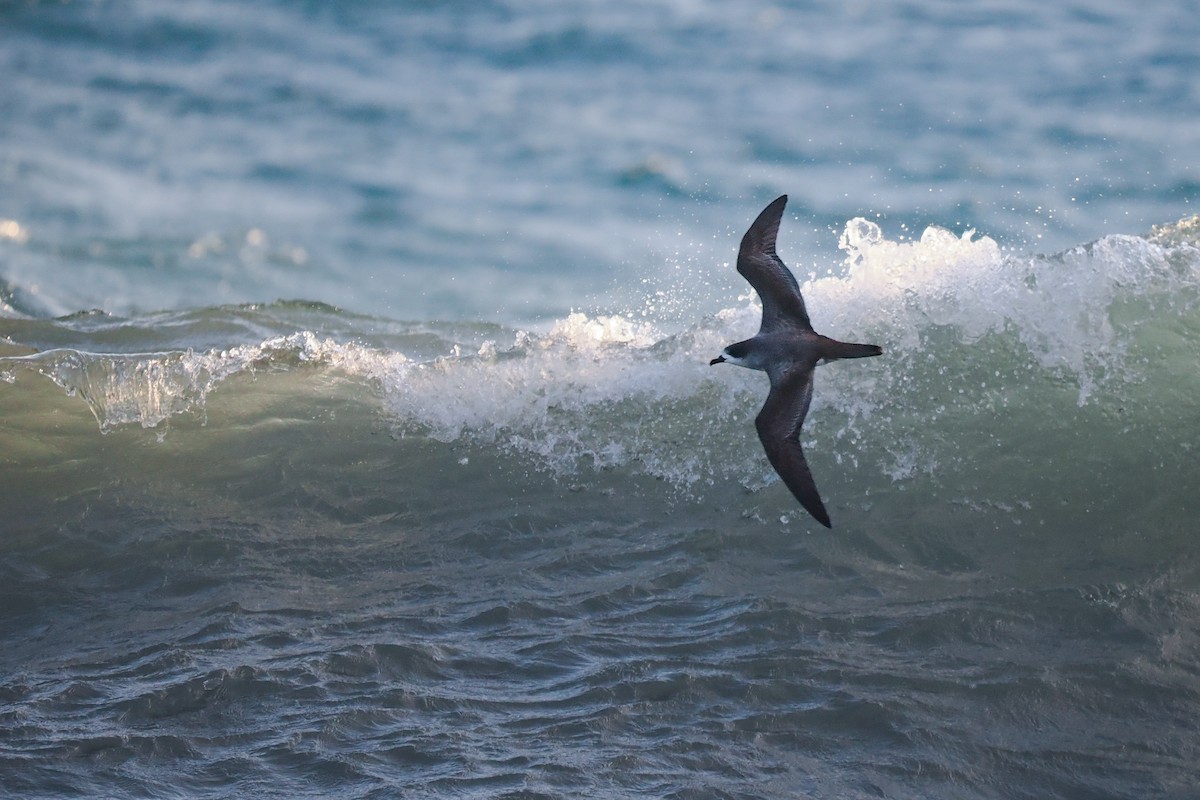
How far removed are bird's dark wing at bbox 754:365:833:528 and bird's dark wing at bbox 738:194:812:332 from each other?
386mm

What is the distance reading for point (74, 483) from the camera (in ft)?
23.6

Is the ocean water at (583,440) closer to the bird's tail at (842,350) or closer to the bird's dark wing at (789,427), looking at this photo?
the bird's dark wing at (789,427)

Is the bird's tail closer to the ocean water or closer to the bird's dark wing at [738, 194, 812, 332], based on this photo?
the bird's dark wing at [738, 194, 812, 332]

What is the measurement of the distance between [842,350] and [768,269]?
645mm

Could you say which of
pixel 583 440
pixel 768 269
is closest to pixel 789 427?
pixel 768 269

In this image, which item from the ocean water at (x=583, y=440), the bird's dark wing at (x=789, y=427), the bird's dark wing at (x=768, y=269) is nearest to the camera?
the ocean water at (x=583, y=440)

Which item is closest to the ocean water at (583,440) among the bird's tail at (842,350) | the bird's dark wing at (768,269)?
the bird's tail at (842,350)

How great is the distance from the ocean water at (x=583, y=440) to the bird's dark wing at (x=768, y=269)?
1.29m

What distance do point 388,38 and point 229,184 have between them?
3.60 meters

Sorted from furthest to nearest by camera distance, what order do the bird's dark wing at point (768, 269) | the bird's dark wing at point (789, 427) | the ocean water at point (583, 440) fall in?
the bird's dark wing at point (768, 269), the bird's dark wing at point (789, 427), the ocean water at point (583, 440)

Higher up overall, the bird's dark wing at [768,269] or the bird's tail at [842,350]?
the bird's dark wing at [768,269]

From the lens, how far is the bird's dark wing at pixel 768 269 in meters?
5.63

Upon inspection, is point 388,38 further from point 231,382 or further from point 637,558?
point 637,558

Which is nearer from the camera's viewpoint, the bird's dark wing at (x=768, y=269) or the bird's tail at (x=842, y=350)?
the bird's tail at (x=842, y=350)
